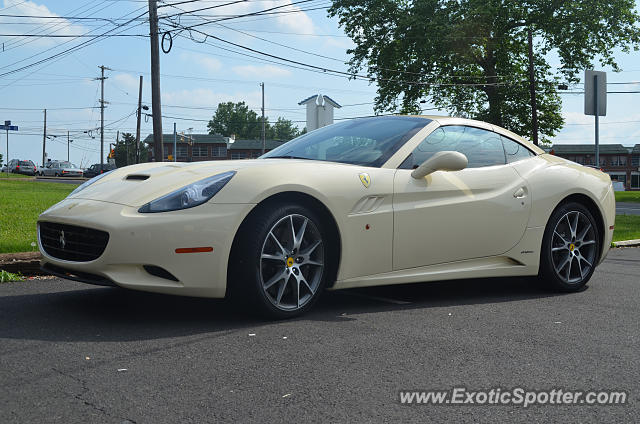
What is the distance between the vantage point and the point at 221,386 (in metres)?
2.76

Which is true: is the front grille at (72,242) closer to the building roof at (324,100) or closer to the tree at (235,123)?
the building roof at (324,100)

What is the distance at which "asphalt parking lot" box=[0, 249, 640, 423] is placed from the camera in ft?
8.27

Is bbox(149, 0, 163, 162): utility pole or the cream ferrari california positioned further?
bbox(149, 0, 163, 162): utility pole

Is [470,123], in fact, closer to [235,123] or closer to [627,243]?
[627,243]

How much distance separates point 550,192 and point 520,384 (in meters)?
2.68

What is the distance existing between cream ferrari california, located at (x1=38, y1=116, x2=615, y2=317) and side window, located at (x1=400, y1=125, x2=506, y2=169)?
0.01 m

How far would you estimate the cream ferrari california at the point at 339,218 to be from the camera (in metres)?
3.67

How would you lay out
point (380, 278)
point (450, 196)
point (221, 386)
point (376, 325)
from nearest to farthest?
point (221, 386) < point (376, 325) < point (380, 278) < point (450, 196)

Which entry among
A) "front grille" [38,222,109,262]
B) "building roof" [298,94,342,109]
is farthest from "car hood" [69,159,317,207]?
"building roof" [298,94,342,109]

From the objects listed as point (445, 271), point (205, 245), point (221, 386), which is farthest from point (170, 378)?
point (445, 271)

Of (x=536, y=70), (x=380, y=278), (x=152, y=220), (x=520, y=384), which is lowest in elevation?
(x=520, y=384)

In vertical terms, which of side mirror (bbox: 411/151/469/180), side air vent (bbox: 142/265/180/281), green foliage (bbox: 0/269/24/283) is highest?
side mirror (bbox: 411/151/469/180)

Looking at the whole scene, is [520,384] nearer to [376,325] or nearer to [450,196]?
[376,325]

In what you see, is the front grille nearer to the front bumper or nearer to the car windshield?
the front bumper
